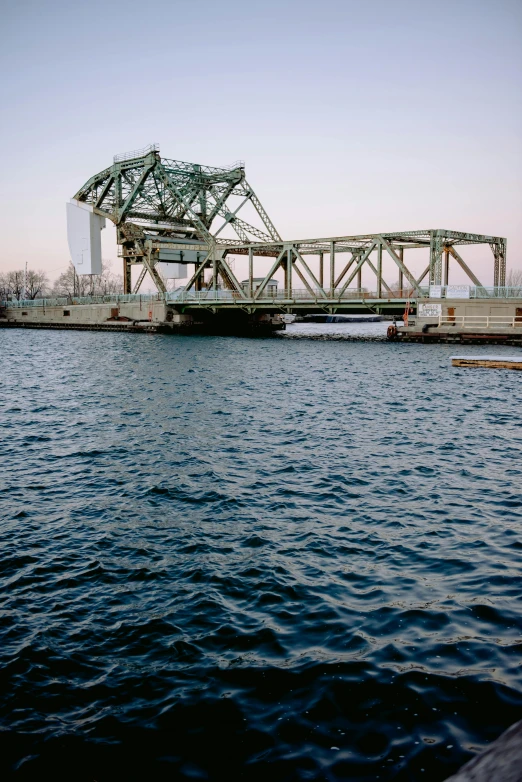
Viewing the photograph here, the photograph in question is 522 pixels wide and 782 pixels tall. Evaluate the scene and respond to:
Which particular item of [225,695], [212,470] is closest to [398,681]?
[225,695]

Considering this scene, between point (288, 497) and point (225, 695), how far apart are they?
7.06 metres

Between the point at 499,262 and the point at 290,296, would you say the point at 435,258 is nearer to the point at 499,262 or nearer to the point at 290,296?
the point at 499,262

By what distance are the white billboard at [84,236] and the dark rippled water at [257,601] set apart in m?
74.8

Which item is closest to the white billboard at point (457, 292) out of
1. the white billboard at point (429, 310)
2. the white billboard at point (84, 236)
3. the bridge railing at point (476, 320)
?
the white billboard at point (429, 310)

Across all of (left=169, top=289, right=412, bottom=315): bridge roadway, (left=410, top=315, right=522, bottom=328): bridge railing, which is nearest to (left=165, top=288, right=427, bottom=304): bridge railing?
(left=169, top=289, right=412, bottom=315): bridge roadway

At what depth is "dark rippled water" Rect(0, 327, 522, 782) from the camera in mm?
6109

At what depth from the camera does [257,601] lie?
9.05 meters

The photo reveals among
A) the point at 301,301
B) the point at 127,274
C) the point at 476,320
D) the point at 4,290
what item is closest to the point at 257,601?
the point at 476,320

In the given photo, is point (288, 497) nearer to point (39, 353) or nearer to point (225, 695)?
point (225, 695)

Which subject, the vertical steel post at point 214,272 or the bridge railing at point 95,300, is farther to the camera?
the bridge railing at point 95,300

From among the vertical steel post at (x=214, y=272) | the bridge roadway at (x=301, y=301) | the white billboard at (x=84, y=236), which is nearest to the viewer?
the bridge roadway at (x=301, y=301)

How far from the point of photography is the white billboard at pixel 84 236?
90312mm

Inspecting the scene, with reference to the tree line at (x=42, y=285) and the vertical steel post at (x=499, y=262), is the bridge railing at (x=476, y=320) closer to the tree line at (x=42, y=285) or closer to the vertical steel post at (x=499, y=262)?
the vertical steel post at (x=499, y=262)

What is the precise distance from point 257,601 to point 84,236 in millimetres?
89577
